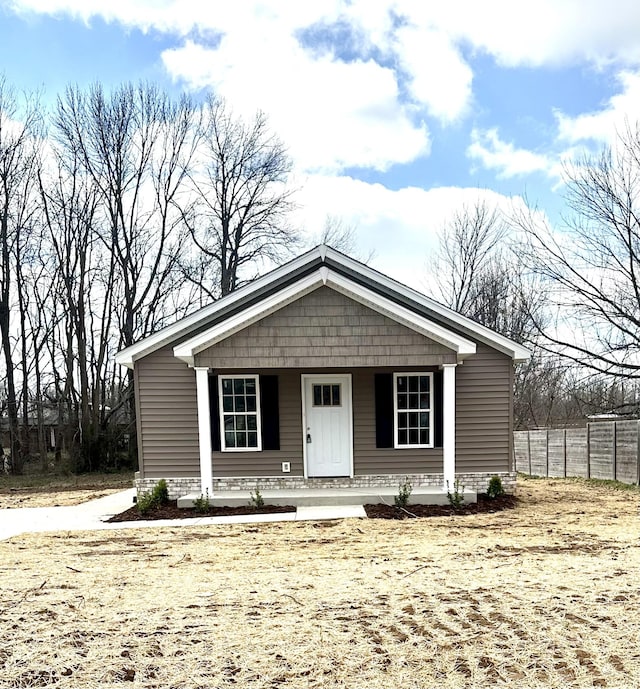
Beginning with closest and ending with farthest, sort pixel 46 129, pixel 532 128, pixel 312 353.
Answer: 1. pixel 312 353
2. pixel 532 128
3. pixel 46 129

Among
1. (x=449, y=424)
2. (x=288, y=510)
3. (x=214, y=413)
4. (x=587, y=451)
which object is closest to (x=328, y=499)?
(x=288, y=510)

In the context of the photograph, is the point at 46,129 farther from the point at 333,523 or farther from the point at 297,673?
the point at 297,673

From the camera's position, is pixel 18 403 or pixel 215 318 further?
pixel 18 403

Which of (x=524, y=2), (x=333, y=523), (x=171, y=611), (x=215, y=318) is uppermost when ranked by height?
(x=524, y=2)

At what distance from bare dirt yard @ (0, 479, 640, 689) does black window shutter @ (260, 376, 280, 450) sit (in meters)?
3.11

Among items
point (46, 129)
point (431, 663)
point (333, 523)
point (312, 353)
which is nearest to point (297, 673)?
point (431, 663)

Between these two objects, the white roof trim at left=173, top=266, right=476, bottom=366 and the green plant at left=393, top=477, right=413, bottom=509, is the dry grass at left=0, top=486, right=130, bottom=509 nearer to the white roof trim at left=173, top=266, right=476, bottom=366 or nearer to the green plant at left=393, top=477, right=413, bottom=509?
the white roof trim at left=173, top=266, right=476, bottom=366

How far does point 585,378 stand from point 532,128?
23.8 ft

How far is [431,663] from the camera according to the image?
9.84 feet

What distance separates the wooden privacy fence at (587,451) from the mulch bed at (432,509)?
4.60 meters

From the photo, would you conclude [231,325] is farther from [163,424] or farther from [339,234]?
[339,234]

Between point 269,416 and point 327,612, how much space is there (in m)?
5.93

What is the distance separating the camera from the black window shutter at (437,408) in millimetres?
9617

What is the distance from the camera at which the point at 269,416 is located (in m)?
9.59
